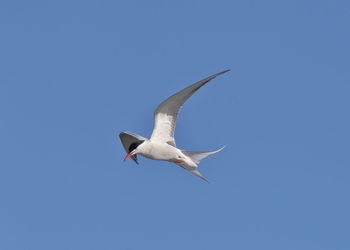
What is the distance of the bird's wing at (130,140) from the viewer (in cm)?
1738

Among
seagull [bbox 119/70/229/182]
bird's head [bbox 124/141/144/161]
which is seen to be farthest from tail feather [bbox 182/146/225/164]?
bird's head [bbox 124/141/144/161]

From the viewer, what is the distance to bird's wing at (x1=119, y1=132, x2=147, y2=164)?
1738 cm

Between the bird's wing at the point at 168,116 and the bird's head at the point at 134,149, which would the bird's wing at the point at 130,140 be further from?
the bird's wing at the point at 168,116

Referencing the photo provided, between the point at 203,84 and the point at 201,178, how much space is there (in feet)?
10.9

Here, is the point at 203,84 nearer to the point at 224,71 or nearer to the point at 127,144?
the point at 224,71

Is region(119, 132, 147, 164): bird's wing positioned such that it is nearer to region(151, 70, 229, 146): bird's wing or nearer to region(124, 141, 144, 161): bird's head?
region(124, 141, 144, 161): bird's head

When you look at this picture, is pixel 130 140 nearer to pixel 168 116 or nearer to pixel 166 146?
pixel 166 146

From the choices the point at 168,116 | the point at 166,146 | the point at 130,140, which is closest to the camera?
the point at 168,116

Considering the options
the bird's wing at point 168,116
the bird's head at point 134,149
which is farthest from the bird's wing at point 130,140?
the bird's wing at point 168,116

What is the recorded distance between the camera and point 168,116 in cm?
1675

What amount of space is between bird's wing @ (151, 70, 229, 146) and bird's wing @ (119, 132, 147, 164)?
561 mm

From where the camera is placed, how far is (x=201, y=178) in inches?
682

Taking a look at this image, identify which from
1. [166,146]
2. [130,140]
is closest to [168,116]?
[166,146]

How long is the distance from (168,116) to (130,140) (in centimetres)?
193
